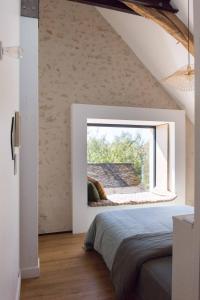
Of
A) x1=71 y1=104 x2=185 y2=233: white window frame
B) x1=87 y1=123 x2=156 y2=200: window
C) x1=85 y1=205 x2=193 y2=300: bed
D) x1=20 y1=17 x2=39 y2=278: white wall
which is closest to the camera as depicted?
x1=85 y1=205 x2=193 y2=300: bed

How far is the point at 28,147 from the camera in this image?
2.43 m

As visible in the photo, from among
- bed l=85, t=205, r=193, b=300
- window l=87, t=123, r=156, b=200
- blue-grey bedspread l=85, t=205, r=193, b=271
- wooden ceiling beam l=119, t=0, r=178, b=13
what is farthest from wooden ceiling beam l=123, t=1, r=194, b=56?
bed l=85, t=205, r=193, b=300

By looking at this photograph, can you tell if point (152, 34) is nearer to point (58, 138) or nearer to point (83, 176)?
point (58, 138)

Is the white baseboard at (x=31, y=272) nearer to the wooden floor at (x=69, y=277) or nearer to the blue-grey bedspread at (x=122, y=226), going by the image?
the wooden floor at (x=69, y=277)

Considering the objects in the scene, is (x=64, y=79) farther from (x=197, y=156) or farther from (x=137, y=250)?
(x=197, y=156)

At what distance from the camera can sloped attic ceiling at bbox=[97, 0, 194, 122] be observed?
11.9 ft

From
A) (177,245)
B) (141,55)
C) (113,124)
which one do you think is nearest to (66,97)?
(113,124)

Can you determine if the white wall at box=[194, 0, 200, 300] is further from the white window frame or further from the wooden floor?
the white window frame

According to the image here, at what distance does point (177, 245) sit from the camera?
3.84ft

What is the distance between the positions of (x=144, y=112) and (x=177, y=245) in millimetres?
3237

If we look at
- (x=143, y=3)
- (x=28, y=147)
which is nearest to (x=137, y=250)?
(x=28, y=147)

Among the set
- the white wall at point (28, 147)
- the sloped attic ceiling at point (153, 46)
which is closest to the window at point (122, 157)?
the sloped attic ceiling at point (153, 46)

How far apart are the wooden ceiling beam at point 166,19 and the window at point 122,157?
6.60 ft

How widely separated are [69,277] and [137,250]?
0.93 m
